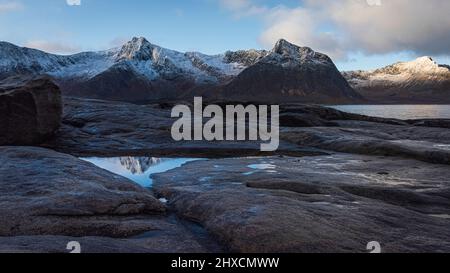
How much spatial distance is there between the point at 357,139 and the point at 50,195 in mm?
18780

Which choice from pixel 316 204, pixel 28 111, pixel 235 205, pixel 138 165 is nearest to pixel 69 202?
pixel 235 205

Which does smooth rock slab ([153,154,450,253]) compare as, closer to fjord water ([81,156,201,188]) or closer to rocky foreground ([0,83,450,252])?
rocky foreground ([0,83,450,252])

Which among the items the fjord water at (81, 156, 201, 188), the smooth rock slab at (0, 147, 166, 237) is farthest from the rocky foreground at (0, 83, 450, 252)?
the fjord water at (81, 156, 201, 188)

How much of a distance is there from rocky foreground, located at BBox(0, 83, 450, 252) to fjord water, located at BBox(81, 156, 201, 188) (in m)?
1.01

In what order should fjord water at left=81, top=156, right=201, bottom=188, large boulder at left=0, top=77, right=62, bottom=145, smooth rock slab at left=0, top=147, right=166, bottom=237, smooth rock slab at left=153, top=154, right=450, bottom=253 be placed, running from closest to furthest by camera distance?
smooth rock slab at left=153, top=154, right=450, bottom=253 → smooth rock slab at left=0, top=147, right=166, bottom=237 → fjord water at left=81, top=156, right=201, bottom=188 → large boulder at left=0, top=77, right=62, bottom=145

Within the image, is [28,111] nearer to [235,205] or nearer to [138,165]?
[138,165]

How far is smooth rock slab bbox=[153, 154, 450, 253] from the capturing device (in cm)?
803

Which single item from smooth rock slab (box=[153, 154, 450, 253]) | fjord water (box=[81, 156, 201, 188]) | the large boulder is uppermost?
the large boulder

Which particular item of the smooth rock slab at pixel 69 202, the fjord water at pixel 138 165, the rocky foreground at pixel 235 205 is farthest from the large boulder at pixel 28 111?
the smooth rock slab at pixel 69 202

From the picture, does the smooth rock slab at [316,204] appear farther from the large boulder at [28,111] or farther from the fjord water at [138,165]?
the large boulder at [28,111]

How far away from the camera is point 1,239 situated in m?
7.59

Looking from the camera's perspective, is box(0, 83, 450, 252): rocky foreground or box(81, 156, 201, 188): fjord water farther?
box(81, 156, 201, 188): fjord water
